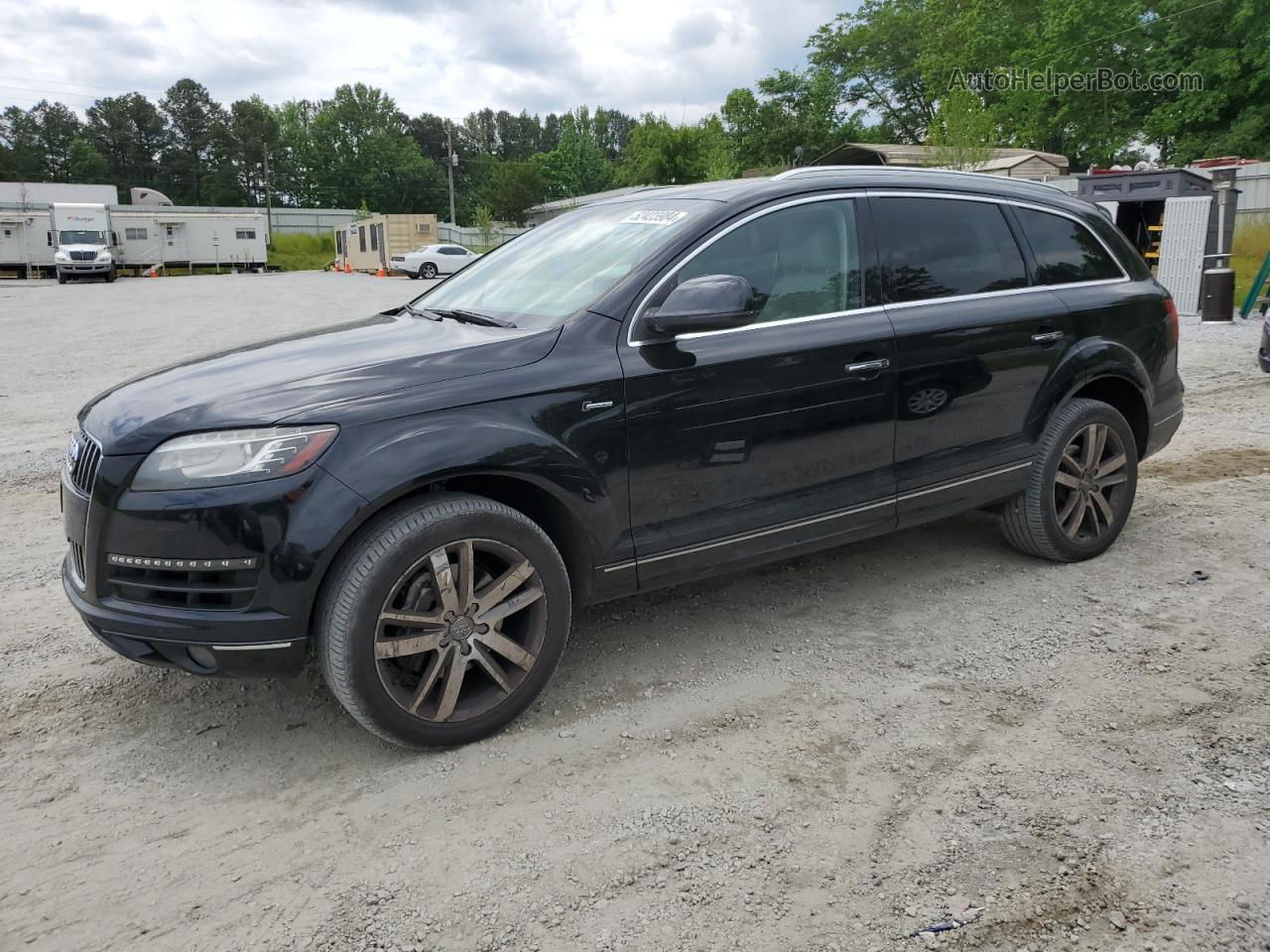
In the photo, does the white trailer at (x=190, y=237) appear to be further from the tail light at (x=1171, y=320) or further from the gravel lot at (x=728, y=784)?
the tail light at (x=1171, y=320)

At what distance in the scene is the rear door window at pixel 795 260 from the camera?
3.63m

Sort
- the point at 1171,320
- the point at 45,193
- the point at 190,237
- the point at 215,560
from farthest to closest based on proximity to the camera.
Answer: the point at 45,193 < the point at 190,237 < the point at 1171,320 < the point at 215,560

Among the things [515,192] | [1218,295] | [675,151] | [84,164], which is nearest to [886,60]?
[675,151]

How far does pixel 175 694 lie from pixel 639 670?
172 centimetres

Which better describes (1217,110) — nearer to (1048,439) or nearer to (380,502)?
(1048,439)

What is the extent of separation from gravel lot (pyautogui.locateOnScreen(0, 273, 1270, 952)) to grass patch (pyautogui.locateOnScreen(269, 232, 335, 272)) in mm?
55646

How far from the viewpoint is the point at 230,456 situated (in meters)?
2.84

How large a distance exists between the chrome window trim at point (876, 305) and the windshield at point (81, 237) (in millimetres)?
41438

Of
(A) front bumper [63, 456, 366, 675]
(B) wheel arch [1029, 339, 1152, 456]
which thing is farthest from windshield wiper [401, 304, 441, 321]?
(B) wheel arch [1029, 339, 1152, 456]

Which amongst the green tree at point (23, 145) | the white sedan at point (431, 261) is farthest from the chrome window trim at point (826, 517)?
the green tree at point (23, 145)

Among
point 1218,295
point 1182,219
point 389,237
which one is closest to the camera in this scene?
point 1218,295

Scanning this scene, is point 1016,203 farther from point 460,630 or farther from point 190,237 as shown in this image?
point 190,237

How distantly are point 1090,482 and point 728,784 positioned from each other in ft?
9.01

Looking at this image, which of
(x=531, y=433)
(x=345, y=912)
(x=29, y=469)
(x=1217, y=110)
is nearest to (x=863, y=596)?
(x=531, y=433)
